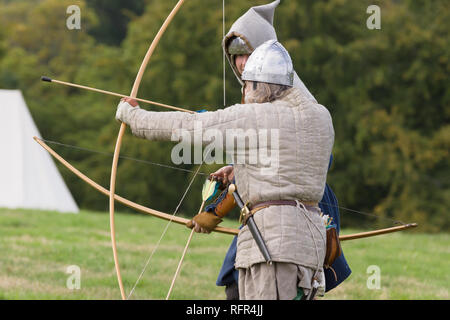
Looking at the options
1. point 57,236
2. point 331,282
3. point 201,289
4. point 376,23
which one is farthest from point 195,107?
point 331,282

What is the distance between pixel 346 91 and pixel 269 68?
1327cm

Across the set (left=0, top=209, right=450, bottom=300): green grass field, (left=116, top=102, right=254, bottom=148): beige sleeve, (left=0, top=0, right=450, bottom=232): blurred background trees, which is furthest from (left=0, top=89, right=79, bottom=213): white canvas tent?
(left=116, top=102, right=254, bottom=148): beige sleeve

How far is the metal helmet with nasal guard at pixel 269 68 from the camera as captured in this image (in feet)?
10.0

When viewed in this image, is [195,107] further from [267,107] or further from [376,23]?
[267,107]

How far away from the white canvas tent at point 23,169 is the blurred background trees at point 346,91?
5018 millimetres

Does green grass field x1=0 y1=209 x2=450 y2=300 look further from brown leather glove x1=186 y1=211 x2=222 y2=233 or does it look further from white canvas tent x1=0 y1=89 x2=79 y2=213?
brown leather glove x1=186 y1=211 x2=222 y2=233

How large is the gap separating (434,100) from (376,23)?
191 cm

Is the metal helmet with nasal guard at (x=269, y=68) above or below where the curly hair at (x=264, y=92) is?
above

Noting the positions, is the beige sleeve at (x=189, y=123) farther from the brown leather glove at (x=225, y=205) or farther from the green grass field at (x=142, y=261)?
the green grass field at (x=142, y=261)

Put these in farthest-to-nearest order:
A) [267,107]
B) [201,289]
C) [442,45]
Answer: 1. [442,45]
2. [201,289]
3. [267,107]

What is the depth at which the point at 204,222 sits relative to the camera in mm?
3357

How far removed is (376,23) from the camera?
15867mm

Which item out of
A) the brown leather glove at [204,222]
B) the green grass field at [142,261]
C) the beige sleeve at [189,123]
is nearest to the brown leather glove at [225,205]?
the brown leather glove at [204,222]

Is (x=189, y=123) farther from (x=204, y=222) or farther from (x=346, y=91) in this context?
(x=346, y=91)
